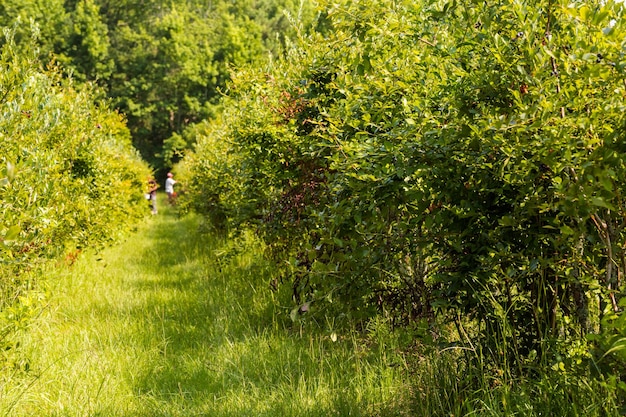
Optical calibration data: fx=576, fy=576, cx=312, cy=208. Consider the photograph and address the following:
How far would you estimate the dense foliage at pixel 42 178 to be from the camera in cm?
468

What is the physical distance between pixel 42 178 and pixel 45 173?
0.17 metres

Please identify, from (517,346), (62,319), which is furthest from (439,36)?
(62,319)

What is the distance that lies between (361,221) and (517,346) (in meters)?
1.07

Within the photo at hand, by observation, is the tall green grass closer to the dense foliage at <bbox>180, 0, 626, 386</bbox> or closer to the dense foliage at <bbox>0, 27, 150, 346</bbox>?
the dense foliage at <bbox>180, 0, 626, 386</bbox>

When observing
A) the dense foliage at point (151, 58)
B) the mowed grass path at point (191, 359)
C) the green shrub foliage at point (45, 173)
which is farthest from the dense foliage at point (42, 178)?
the dense foliage at point (151, 58)

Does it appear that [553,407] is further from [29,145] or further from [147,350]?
[29,145]

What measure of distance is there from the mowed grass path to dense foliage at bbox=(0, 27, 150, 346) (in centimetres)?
58

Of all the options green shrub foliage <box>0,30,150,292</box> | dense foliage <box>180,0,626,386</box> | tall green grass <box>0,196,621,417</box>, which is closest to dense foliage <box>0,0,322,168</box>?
green shrub foliage <box>0,30,150,292</box>

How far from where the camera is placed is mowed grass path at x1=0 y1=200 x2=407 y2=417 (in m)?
3.83

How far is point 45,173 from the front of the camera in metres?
5.51

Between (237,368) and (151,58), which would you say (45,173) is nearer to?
(237,368)

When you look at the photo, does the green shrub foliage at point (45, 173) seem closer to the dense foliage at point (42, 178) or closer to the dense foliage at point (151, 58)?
Result: the dense foliage at point (42, 178)

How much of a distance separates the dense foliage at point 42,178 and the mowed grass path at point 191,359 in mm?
577

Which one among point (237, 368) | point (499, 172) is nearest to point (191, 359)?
point (237, 368)
